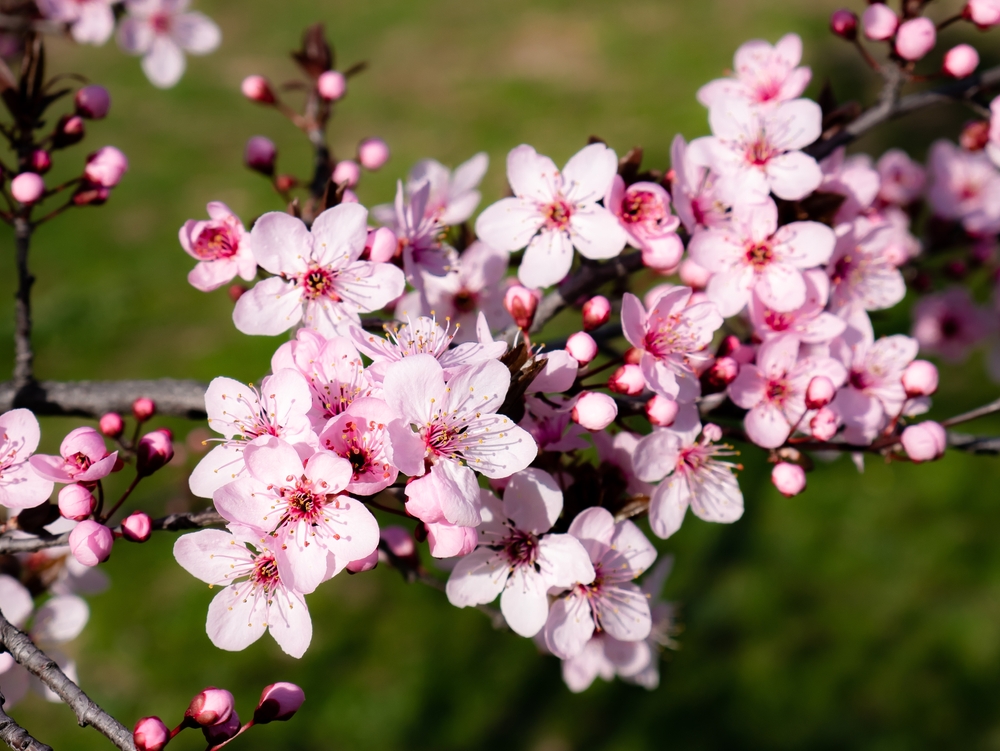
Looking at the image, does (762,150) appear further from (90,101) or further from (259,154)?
(90,101)

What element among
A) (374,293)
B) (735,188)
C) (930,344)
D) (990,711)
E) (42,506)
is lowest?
(990,711)

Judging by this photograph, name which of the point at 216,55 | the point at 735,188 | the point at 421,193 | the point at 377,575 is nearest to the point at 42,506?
the point at 421,193

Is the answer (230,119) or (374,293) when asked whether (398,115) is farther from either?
(374,293)

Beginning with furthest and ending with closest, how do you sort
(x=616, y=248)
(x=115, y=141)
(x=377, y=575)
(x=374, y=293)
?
1. (x=115, y=141)
2. (x=377, y=575)
3. (x=616, y=248)
4. (x=374, y=293)

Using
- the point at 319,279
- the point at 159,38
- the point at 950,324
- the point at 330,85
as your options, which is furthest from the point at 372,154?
the point at 950,324

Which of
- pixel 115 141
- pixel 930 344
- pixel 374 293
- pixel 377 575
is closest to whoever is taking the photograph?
pixel 374 293

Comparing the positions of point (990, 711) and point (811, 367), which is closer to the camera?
point (811, 367)
